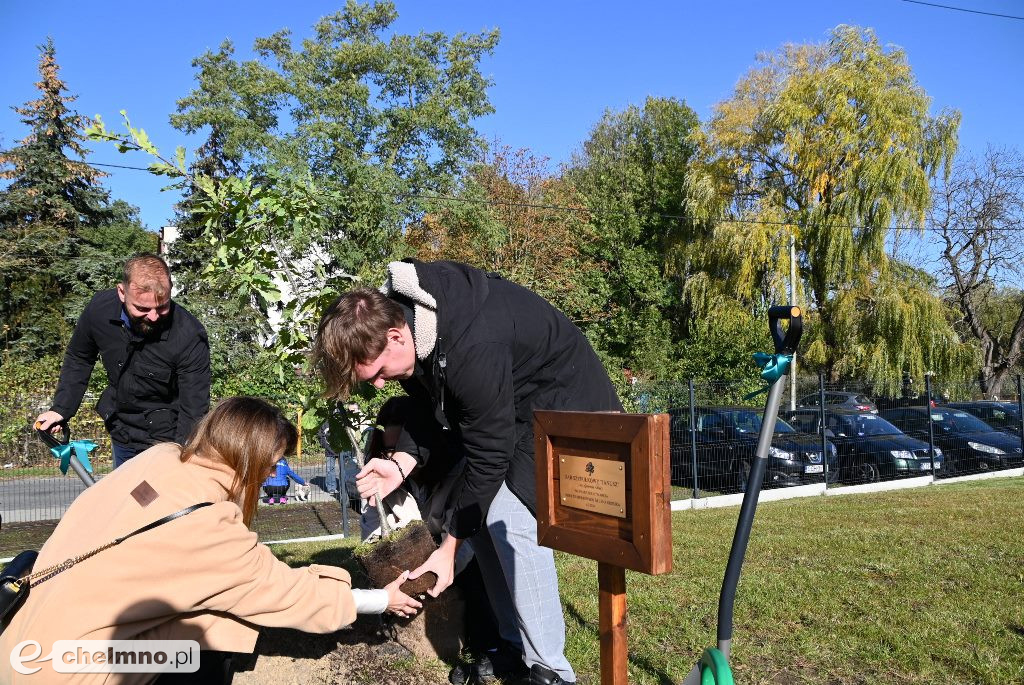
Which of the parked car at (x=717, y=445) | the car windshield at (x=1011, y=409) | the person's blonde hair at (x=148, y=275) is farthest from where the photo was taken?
the car windshield at (x=1011, y=409)

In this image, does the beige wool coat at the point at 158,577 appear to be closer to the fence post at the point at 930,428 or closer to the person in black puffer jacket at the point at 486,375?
the person in black puffer jacket at the point at 486,375

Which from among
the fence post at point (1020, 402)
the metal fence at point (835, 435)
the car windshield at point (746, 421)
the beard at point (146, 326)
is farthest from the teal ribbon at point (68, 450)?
the fence post at point (1020, 402)

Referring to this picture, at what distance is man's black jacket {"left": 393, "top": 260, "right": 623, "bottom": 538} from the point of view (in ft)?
9.81

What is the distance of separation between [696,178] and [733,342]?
18.3 feet

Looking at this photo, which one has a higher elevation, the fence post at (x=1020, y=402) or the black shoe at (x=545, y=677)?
the fence post at (x=1020, y=402)

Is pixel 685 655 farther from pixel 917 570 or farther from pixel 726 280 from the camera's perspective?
pixel 726 280

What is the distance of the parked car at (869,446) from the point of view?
45.7 ft

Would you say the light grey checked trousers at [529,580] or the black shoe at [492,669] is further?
the black shoe at [492,669]

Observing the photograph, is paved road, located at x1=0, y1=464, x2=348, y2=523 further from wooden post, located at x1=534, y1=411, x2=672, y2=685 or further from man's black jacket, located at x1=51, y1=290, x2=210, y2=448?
wooden post, located at x1=534, y1=411, x2=672, y2=685

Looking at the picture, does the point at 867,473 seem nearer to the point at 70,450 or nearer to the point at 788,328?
the point at 788,328

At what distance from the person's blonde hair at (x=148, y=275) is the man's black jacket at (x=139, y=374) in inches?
11.7

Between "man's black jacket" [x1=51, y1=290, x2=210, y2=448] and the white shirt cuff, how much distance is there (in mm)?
1857

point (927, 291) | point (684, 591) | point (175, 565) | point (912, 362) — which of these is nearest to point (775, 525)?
point (684, 591)

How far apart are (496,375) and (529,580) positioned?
2.95 ft
